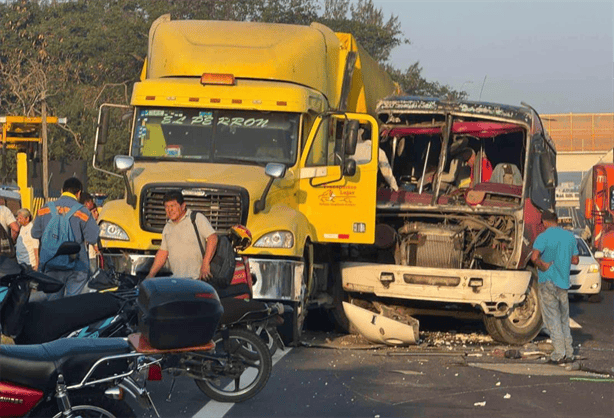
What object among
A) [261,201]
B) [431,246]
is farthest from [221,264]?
[431,246]

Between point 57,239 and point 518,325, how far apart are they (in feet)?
20.3

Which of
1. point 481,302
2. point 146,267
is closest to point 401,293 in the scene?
point 481,302

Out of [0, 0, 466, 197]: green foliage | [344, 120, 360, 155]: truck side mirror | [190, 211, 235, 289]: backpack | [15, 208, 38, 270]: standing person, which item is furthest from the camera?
[0, 0, 466, 197]: green foliage

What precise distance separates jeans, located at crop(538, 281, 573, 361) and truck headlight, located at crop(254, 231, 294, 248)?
2.92 m

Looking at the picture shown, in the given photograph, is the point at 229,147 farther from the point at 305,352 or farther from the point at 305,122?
the point at 305,352

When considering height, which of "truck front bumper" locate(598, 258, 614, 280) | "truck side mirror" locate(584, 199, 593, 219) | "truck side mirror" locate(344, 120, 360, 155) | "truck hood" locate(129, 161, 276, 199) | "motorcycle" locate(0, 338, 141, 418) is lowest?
"truck front bumper" locate(598, 258, 614, 280)

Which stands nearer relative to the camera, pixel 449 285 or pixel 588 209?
pixel 449 285

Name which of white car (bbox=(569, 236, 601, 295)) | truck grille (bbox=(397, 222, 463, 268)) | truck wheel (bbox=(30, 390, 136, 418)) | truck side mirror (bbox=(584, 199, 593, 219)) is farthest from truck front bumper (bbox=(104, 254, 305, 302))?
truck side mirror (bbox=(584, 199, 593, 219))

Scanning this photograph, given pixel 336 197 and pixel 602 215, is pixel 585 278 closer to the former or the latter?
pixel 602 215

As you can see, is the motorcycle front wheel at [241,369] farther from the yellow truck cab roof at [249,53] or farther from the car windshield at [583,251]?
the car windshield at [583,251]

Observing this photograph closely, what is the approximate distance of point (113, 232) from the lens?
45.6ft

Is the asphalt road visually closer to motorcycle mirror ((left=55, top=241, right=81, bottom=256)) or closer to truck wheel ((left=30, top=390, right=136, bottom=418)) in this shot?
motorcycle mirror ((left=55, top=241, right=81, bottom=256))

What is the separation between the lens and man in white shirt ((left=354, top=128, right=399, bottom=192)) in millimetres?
15125

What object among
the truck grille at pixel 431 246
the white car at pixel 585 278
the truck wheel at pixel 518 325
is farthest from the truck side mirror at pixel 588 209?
the truck grille at pixel 431 246
